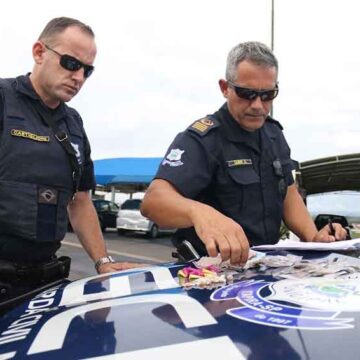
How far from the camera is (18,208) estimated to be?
1827mm

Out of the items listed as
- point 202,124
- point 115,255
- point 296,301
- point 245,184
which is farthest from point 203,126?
point 115,255

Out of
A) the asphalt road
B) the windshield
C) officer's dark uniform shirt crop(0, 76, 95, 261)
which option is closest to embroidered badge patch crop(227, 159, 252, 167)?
officer's dark uniform shirt crop(0, 76, 95, 261)

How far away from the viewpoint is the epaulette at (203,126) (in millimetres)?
1916

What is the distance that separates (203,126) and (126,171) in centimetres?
1882

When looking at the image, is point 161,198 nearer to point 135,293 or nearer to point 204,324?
point 135,293

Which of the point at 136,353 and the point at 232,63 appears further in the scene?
the point at 232,63

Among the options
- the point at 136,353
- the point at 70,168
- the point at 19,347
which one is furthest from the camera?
the point at 70,168

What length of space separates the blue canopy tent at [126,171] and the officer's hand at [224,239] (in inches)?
696

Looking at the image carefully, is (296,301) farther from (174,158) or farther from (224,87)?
(224,87)

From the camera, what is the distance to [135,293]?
4.34 feet

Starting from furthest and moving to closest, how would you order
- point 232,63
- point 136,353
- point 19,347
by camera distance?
point 232,63 → point 19,347 → point 136,353

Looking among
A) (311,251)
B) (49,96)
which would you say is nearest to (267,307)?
(311,251)

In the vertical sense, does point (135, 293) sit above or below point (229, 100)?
below

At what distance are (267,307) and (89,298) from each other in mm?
525
